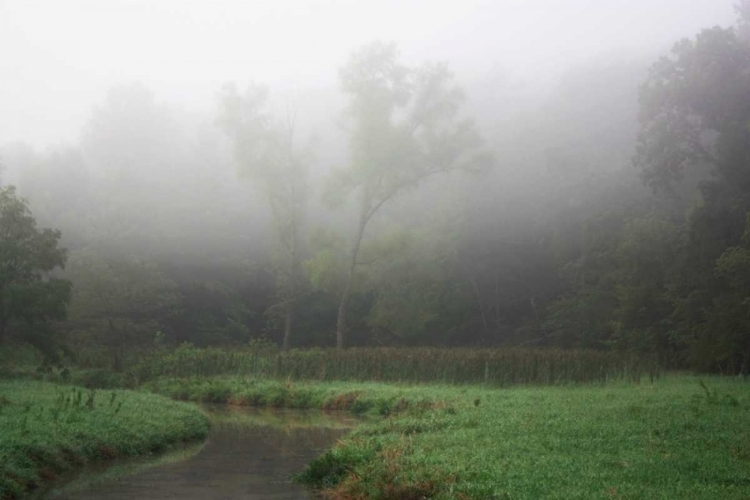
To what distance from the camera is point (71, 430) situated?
41.7 ft

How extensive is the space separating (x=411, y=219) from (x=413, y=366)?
26.8 m

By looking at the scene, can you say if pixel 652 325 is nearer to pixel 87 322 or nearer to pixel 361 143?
pixel 361 143

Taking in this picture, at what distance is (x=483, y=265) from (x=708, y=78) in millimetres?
19713

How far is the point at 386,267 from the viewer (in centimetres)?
4375

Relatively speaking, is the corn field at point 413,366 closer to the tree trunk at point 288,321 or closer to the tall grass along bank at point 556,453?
the tall grass along bank at point 556,453

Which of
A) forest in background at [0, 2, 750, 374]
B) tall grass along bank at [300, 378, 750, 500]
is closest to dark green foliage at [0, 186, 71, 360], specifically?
forest in background at [0, 2, 750, 374]

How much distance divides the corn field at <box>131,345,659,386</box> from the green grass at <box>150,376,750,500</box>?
5543 millimetres

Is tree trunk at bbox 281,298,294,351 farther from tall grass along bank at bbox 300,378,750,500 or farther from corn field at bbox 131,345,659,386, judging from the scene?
tall grass along bank at bbox 300,378,750,500

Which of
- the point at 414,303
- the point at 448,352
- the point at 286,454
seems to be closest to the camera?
the point at 286,454

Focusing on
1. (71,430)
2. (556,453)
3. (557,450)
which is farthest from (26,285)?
(556,453)

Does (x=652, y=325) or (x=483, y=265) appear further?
(x=483, y=265)

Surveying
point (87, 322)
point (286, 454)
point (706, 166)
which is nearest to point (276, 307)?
point (87, 322)

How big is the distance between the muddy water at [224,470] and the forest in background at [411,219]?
10.4 m

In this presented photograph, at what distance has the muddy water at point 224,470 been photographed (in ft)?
34.1
